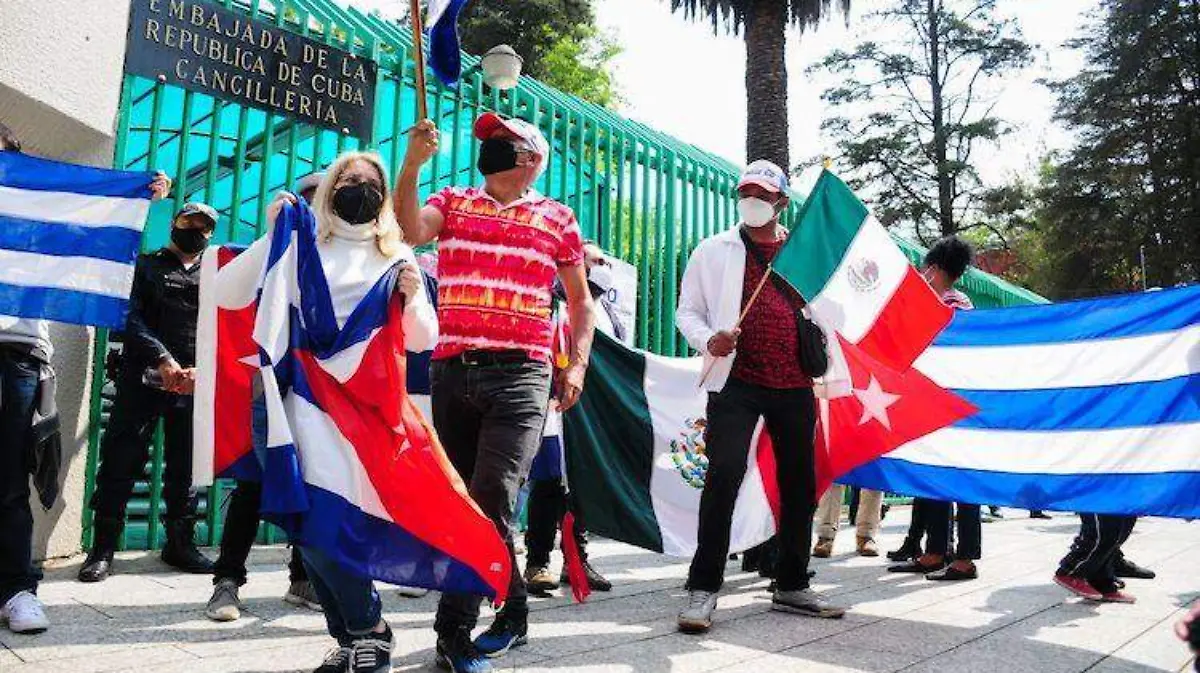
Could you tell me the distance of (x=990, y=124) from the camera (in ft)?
81.3

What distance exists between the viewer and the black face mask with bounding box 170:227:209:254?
5.08 meters

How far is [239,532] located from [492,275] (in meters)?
1.84

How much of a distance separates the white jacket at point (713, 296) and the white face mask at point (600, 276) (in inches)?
38.5

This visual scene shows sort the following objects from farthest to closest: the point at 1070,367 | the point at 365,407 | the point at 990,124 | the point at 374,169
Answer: the point at 990,124 → the point at 1070,367 → the point at 374,169 → the point at 365,407

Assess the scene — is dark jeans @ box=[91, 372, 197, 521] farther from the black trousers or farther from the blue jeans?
Result: the black trousers

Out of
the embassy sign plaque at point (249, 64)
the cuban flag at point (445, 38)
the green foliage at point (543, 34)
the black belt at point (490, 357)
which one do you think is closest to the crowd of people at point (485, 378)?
the black belt at point (490, 357)

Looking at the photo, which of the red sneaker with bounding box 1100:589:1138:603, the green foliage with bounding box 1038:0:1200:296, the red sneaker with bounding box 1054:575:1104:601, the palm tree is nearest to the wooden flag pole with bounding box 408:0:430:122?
the red sneaker with bounding box 1054:575:1104:601

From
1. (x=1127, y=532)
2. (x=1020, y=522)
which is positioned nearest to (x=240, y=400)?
(x=1127, y=532)

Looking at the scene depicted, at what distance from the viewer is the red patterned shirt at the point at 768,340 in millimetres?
4219

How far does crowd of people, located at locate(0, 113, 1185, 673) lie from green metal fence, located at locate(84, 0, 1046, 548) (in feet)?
1.77

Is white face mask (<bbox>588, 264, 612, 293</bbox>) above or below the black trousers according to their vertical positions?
above

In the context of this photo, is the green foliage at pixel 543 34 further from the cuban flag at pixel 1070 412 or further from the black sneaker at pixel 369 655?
the black sneaker at pixel 369 655

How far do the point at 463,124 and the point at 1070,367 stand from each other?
473cm

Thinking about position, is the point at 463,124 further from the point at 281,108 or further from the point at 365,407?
the point at 365,407
